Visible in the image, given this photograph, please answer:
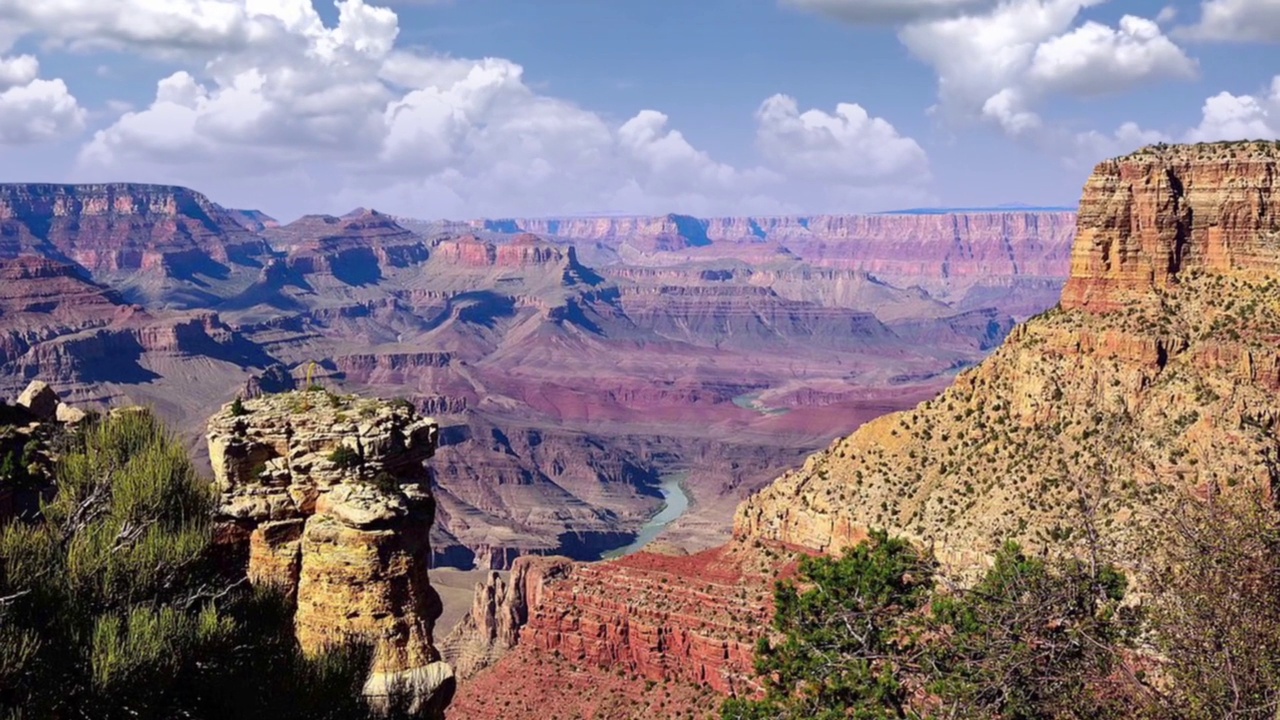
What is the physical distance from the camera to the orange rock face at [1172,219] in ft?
175

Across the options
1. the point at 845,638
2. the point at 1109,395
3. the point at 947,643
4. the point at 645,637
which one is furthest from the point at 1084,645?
the point at 1109,395

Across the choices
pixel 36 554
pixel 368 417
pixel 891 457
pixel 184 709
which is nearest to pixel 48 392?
pixel 368 417

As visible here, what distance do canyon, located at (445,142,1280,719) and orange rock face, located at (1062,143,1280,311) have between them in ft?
0.27

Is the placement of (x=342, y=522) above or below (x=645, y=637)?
above

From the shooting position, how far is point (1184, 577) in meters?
17.7

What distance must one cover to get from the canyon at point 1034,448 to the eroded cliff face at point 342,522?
25.7 meters

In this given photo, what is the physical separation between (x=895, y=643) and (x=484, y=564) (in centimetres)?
12845

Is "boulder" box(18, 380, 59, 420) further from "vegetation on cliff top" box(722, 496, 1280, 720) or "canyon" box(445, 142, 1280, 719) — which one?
"vegetation on cliff top" box(722, 496, 1280, 720)

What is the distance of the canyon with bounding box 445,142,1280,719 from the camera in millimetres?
47188

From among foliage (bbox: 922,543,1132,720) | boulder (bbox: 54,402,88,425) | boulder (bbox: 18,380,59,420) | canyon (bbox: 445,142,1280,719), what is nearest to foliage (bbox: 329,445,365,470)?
foliage (bbox: 922,543,1132,720)

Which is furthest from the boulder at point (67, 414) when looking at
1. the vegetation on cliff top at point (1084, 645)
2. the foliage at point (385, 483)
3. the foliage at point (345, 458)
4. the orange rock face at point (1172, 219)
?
the orange rock face at point (1172, 219)

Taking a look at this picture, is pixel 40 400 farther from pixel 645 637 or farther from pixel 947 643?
pixel 947 643

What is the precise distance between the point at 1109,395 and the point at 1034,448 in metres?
4.85

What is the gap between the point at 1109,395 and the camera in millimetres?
51844
